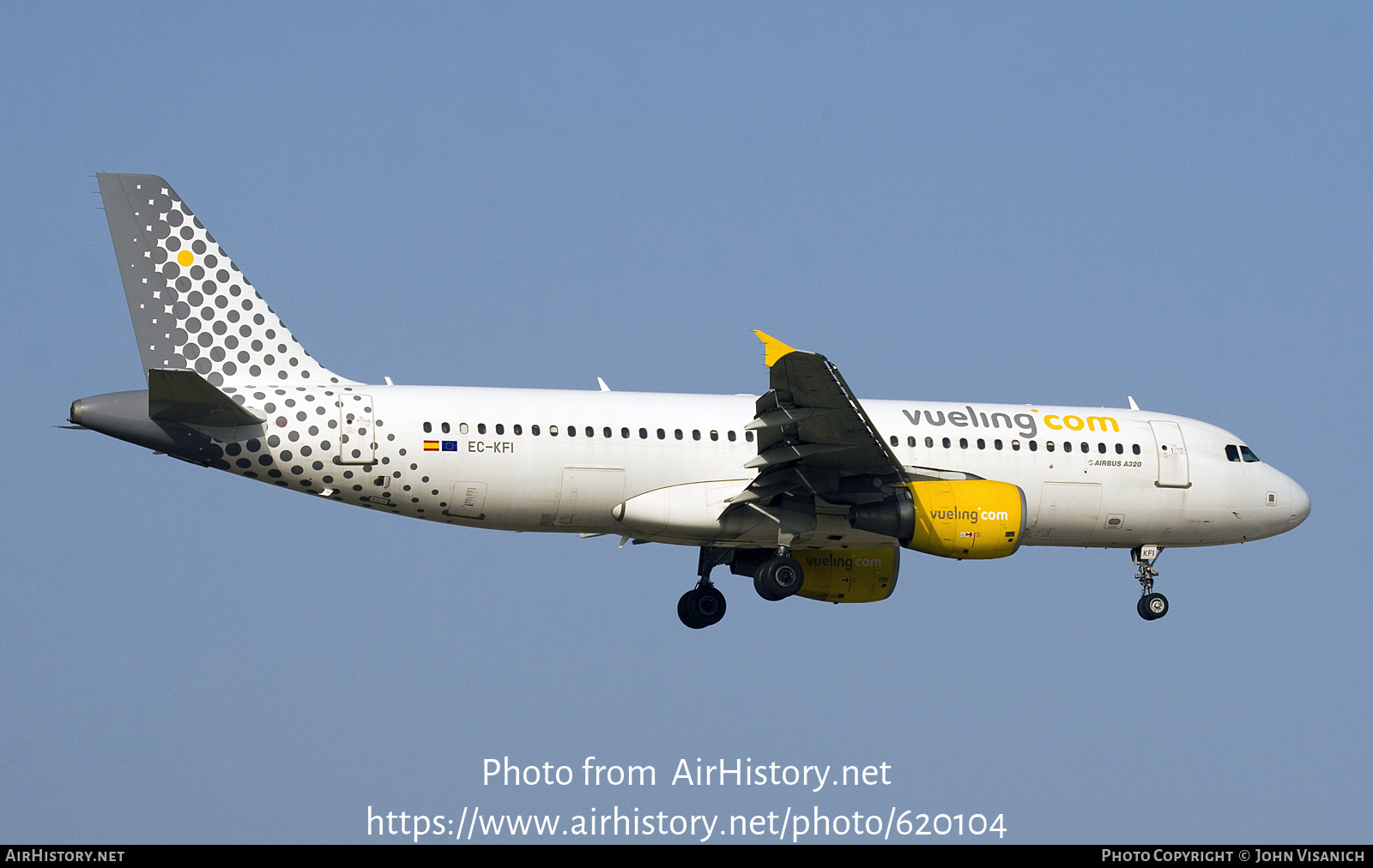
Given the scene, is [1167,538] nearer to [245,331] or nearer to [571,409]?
[571,409]

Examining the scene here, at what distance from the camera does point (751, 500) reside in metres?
30.8

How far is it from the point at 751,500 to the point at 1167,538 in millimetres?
9545

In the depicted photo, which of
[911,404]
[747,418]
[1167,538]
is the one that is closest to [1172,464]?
[1167,538]

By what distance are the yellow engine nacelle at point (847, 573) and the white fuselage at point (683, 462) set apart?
249 centimetres

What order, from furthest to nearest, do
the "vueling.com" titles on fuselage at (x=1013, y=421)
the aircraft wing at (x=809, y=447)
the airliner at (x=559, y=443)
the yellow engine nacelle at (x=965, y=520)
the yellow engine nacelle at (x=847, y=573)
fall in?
the yellow engine nacelle at (x=847, y=573), the "vueling.com" titles on fuselage at (x=1013, y=421), the yellow engine nacelle at (x=965, y=520), the airliner at (x=559, y=443), the aircraft wing at (x=809, y=447)

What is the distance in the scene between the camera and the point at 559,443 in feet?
99.5

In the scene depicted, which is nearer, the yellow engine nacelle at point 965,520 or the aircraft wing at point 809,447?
the aircraft wing at point 809,447

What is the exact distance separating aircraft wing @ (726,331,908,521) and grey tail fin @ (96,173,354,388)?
7725 mm

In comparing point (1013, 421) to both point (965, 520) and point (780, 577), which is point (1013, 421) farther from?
point (780, 577)

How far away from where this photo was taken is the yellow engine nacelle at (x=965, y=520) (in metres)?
30.6

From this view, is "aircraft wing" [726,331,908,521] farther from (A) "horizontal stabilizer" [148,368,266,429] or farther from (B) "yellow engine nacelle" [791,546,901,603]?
(A) "horizontal stabilizer" [148,368,266,429]

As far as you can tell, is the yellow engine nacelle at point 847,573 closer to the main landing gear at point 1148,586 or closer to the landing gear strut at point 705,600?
the landing gear strut at point 705,600

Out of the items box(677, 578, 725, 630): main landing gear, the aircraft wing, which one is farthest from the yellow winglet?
box(677, 578, 725, 630): main landing gear

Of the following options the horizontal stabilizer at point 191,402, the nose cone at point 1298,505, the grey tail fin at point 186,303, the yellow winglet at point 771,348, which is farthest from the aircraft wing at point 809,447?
the nose cone at point 1298,505
